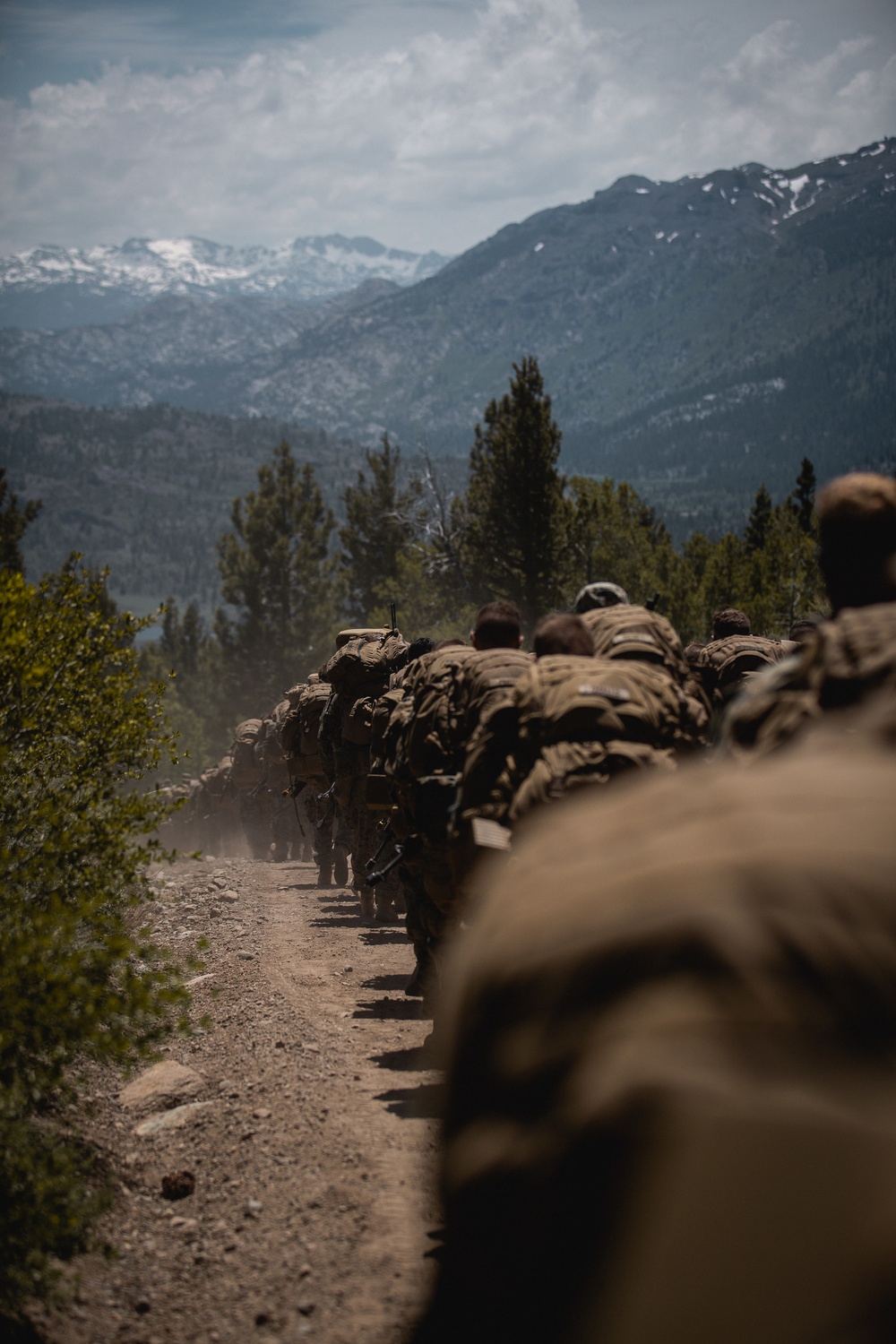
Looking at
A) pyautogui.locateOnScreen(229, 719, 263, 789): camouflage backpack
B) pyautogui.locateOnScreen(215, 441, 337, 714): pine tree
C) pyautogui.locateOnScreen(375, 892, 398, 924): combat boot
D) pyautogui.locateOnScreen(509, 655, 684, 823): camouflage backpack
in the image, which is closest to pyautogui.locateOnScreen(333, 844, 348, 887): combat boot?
pyautogui.locateOnScreen(375, 892, 398, 924): combat boot

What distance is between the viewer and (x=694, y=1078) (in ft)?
4.92

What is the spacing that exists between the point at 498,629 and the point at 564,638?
131 centimetres

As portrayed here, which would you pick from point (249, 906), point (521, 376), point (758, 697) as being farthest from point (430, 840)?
point (521, 376)

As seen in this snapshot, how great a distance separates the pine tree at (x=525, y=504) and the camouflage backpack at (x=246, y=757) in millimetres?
9099

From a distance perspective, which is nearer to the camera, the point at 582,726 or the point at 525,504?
the point at 582,726

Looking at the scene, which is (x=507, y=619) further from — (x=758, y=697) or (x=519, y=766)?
(x=758, y=697)

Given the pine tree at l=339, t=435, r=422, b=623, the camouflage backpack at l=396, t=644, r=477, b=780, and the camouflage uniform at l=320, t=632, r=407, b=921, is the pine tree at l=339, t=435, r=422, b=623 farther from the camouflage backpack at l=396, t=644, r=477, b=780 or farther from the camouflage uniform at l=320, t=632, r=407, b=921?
the camouflage backpack at l=396, t=644, r=477, b=780

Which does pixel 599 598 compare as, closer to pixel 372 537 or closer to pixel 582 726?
pixel 582 726

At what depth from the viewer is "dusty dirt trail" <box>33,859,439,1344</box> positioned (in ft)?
12.6

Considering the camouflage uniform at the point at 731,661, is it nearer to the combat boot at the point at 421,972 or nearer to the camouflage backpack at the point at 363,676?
the combat boot at the point at 421,972

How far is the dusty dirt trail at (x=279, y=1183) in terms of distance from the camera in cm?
383

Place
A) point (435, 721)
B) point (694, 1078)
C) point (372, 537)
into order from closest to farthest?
point (694, 1078)
point (435, 721)
point (372, 537)

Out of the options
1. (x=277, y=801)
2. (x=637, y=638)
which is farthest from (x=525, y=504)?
(x=637, y=638)

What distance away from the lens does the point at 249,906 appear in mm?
15414
